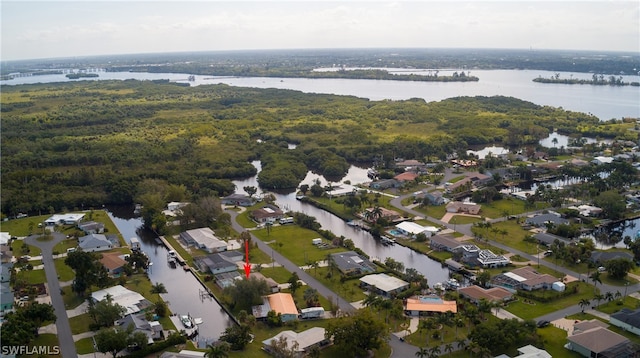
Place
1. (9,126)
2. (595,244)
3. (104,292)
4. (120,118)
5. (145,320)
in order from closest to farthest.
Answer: (145,320) < (104,292) < (595,244) < (9,126) < (120,118)

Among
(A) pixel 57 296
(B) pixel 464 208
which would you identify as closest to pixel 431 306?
(B) pixel 464 208

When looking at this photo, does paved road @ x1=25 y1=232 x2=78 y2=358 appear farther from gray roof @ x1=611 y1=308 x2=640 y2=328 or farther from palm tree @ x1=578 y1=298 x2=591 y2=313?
gray roof @ x1=611 y1=308 x2=640 y2=328

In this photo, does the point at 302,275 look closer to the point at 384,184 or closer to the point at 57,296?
the point at 57,296

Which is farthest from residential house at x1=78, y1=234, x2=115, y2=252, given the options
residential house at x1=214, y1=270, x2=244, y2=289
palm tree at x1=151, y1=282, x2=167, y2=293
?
residential house at x1=214, y1=270, x2=244, y2=289

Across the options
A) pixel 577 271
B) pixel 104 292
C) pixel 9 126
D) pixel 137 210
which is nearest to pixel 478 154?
pixel 577 271

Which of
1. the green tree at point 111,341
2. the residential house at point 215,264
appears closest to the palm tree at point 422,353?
the green tree at point 111,341

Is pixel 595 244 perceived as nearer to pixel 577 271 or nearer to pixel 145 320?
pixel 577 271
